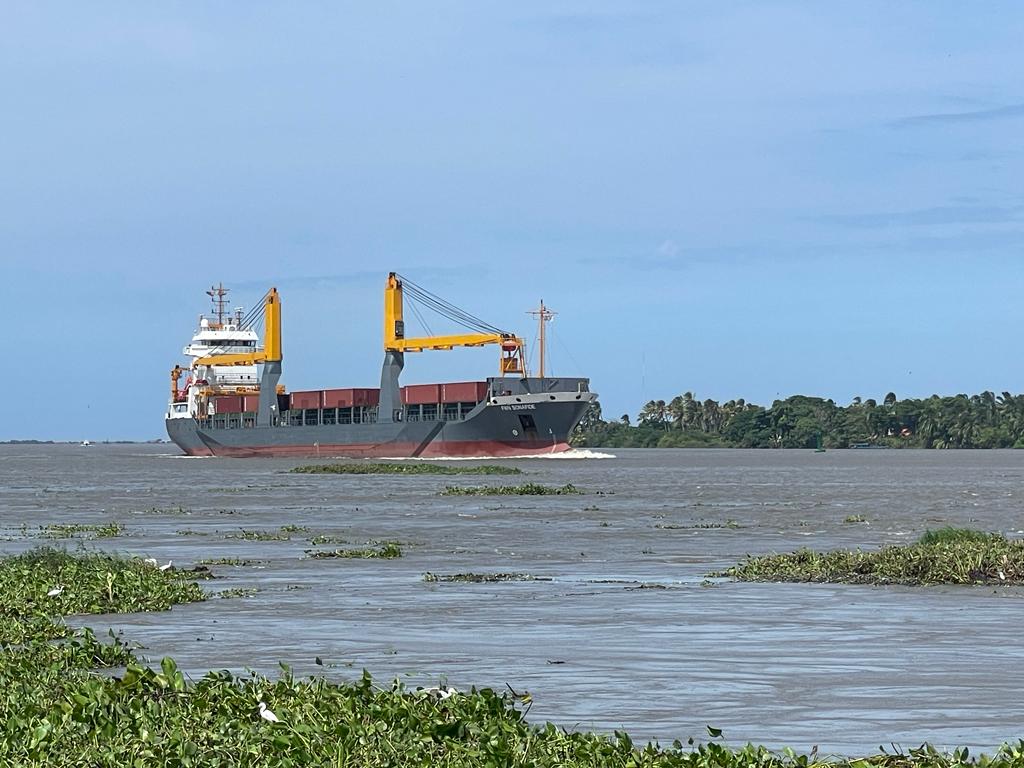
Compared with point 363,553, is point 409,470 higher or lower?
higher

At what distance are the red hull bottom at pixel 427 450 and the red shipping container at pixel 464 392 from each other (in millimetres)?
3867

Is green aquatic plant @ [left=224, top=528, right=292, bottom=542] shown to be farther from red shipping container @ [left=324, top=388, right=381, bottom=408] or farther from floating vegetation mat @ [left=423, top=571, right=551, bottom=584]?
red shipping container @ [left=324, top=388, right=381, bottom=408]

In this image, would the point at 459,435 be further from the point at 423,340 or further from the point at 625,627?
the point at 625,627

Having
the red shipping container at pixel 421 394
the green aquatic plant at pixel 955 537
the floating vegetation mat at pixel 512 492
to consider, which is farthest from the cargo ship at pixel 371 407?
the green aquatic plant at pixel 955 537

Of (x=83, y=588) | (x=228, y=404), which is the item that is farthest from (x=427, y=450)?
(x=83, y=588)

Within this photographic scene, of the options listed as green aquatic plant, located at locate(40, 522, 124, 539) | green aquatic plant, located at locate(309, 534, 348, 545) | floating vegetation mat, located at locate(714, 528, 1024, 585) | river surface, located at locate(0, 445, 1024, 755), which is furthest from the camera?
green aquatic plant, located at locate(40, 522, 124, 539)

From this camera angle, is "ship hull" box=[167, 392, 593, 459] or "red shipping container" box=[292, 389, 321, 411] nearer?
"ship hull" box=[167, 392, 593, 459]

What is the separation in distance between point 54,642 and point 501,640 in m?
4.38

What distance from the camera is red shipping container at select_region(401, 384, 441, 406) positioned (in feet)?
396

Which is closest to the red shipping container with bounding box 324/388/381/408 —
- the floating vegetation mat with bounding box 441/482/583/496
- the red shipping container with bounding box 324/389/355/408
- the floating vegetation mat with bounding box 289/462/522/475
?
the red shipping container with bounding box 324/389/355/408

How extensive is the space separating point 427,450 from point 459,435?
343 centimetres

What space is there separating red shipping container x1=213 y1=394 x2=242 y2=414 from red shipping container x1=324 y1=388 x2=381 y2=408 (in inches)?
464

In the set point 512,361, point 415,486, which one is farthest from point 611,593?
point 512,361

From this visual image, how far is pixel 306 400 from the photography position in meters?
129
